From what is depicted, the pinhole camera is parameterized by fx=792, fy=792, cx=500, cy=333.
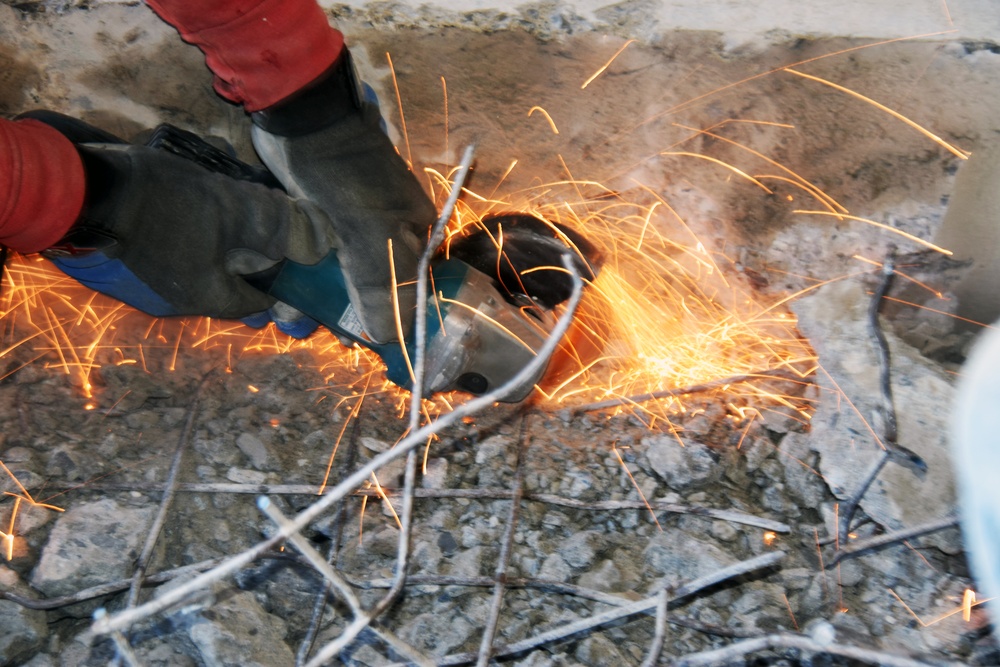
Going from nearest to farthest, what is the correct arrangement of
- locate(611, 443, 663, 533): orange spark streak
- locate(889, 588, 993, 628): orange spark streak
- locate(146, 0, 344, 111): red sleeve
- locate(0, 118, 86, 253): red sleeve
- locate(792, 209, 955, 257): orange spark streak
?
locate(0, 118, 86, 253): red sleeve
locate(146, 0, 344, 111): red sleeve
locate(889, 588, 993, 628): orange spark streak
locate(611, 443, 663, 533): orange spark streak
locate(792, 209, 955, 257): orange spark streak

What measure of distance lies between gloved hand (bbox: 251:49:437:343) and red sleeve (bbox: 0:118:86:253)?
0.44 meters

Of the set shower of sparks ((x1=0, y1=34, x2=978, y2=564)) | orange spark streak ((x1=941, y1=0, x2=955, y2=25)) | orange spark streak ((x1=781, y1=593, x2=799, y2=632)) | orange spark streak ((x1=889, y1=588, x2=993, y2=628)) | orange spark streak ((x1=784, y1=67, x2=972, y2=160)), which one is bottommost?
orange spark streak ((x1=781, y1=593, x2=799, y2=632))

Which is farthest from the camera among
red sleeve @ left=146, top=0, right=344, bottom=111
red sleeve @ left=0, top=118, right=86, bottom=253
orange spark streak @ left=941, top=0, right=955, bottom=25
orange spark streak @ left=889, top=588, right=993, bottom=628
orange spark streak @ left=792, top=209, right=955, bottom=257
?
orange spark streak @ left=792, top=209, right=955, bottom=257

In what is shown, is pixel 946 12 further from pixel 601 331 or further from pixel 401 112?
pixel 401 112

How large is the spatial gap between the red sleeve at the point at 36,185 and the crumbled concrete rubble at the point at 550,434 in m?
0.66

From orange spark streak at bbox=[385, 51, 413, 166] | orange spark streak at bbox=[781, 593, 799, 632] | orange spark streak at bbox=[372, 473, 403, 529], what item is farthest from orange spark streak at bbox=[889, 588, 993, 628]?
orange spark streak at bbox=[385, 51, 413, 166]

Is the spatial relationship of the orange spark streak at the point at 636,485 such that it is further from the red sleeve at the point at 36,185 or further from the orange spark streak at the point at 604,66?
the red sleeve at the point at 36,185

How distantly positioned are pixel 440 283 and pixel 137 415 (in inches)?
34.2

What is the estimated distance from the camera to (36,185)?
143 cm

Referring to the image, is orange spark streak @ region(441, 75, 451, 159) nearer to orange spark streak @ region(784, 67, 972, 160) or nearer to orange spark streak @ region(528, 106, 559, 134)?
orange spark streak @ region(528, 106, 559, 134)

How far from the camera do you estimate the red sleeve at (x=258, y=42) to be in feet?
5.10

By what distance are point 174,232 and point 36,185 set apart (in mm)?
298

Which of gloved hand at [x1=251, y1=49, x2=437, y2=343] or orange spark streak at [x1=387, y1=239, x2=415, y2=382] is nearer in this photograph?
gloved hand at [x1=251, y1=49, x2=437, y2=343]

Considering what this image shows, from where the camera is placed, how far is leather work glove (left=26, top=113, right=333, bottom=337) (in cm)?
158
